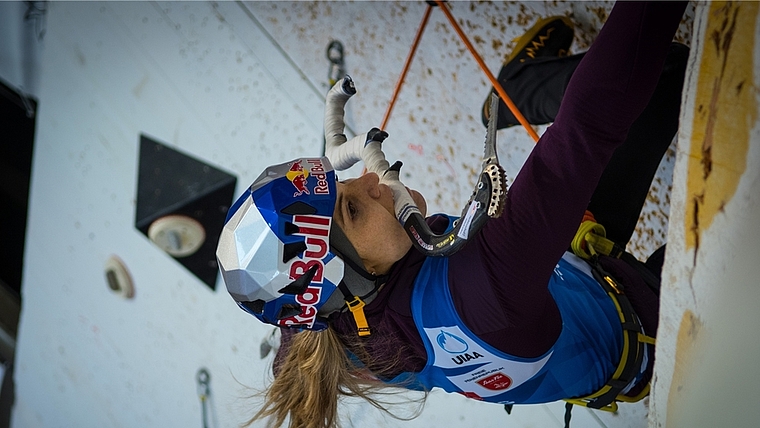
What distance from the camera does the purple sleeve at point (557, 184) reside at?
2.33ft

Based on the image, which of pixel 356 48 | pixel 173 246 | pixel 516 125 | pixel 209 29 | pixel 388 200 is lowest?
pixel 388 200

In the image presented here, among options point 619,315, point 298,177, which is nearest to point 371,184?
point 298,177

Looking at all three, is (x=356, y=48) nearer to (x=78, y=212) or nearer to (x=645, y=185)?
(x=645, y=185)

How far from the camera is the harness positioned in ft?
3.55

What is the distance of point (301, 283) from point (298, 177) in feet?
0.53

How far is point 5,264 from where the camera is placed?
275 centimetres

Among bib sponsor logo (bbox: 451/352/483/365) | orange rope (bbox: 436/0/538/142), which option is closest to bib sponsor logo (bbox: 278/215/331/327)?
bib sponsor logo (bbox: 451/352/483/365)

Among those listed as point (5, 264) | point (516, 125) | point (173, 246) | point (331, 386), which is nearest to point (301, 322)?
point (331, 386)

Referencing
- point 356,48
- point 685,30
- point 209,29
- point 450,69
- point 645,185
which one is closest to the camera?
point 645,185

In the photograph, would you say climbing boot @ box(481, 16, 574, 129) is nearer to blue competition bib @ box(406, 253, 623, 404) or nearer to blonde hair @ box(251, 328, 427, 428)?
blue competition bib @ box(406, 253, 623, 404)

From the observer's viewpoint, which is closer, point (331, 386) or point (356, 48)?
point (331, 386)

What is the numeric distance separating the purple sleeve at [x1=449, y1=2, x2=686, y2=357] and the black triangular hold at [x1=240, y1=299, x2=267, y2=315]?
0.99 feet

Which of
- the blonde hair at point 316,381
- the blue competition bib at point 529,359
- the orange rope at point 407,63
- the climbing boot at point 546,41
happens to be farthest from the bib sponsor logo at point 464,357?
the orange rope at point 407,63

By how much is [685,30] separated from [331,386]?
1.04 meters
